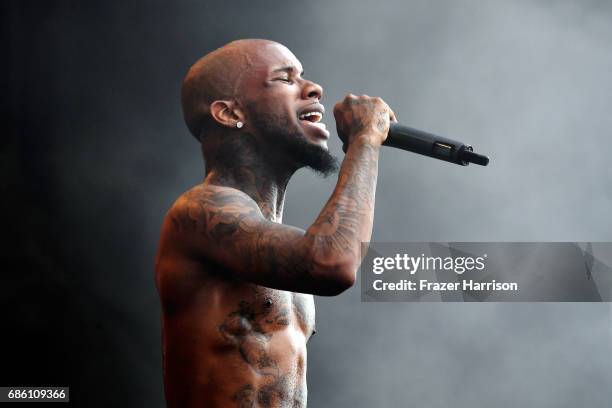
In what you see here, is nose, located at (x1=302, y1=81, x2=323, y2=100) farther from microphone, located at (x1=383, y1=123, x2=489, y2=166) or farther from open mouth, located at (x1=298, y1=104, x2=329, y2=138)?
microphone, located at (x1=383, y1=123, x2=489, y2=166)

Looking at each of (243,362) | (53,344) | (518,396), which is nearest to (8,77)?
(53,344)

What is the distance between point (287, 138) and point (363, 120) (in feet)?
0.70

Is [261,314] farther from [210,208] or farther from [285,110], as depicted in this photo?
[285,110]

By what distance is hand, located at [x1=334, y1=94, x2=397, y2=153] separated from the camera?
179 cm

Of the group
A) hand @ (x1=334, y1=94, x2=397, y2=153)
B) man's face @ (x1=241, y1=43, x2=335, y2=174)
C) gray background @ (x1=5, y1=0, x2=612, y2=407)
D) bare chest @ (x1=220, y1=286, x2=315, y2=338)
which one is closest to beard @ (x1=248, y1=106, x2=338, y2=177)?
man's face @ (x1=241, y1=43, x2=335, y2=174)

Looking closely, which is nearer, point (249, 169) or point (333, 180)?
point (249, 169)

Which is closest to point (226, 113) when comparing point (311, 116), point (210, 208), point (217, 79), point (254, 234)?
point (217, 79)

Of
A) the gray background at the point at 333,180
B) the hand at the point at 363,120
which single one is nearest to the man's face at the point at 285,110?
the hand at the point at 363,120

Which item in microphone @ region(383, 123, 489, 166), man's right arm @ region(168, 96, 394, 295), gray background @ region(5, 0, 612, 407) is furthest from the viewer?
gray background @ region(5, 0, 612, 407)

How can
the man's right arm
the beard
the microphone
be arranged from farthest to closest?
1. the beard
2. the microphone
3. the man's right arm

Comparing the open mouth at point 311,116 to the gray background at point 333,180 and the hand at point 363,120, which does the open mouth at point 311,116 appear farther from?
the gray background at point 333,180

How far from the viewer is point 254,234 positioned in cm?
169

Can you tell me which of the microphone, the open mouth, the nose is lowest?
the microphone

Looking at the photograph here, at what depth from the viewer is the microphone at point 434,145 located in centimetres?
175
